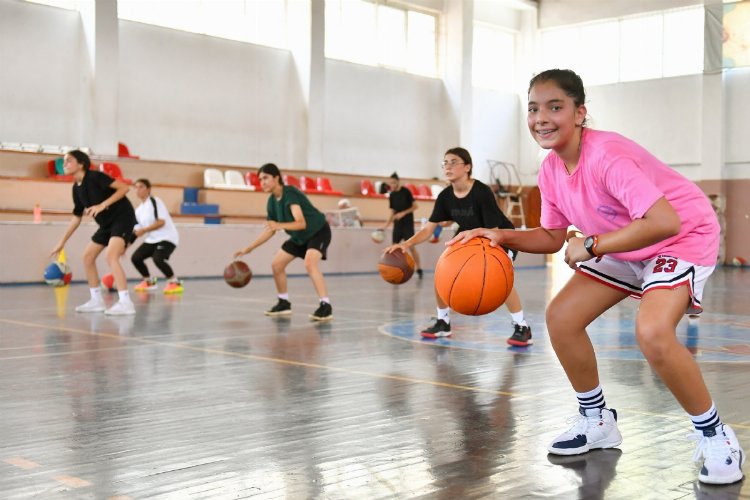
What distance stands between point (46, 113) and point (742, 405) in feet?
62.2

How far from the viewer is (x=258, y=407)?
545cm

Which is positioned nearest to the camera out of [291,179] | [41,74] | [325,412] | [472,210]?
[325,412]

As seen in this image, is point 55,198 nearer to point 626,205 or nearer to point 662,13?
point 626,205

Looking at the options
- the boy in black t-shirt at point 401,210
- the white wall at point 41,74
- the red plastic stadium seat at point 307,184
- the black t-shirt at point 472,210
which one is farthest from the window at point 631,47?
the black t-shirt at point 472,210

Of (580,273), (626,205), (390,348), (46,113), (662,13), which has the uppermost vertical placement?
(662,13)

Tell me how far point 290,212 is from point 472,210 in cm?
296

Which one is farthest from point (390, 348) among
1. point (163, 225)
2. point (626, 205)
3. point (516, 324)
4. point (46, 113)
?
point (46, 113)

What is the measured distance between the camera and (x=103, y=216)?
36.6 ft

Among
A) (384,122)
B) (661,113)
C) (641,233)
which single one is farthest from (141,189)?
(661,113)

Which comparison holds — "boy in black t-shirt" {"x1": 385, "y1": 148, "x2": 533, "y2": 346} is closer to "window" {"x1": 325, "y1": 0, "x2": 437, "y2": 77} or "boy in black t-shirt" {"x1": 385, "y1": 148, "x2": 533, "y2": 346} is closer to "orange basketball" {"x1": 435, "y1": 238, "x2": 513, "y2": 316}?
"orange basketball" {"x1": 435, "y1": 238, "x2": 513, "y2": 316}

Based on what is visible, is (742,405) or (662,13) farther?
(662,13)

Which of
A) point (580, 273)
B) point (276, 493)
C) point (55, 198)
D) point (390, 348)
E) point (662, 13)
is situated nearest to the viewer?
point (276, 493)

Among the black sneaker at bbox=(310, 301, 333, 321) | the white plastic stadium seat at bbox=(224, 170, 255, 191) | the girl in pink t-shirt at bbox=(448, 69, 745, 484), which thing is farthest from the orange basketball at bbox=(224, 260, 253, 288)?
the white plastic stadium seat at bbox=(224, 170, 255, 191)

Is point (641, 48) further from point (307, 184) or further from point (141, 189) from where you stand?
point (141, 189)
